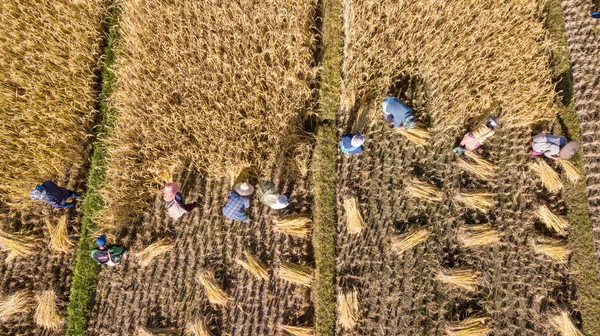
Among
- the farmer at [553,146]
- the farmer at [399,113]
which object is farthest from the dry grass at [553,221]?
the farmer at [399,113]

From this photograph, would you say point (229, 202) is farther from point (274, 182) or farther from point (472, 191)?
point (472, 191)

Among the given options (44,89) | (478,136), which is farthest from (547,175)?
(44,89)

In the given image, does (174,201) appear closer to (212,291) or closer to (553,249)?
(212,291)

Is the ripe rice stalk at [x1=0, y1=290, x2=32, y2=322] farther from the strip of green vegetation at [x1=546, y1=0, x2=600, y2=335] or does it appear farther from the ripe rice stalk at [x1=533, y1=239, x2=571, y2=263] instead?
the strip of green vegetation at [x1=546, y1=0, x2=600, y2=335]

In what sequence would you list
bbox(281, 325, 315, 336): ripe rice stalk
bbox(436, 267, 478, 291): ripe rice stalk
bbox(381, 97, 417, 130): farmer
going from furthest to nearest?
1. bbox(381, 97, 417, 130): farmer
2. bbox(436, 267, 478, 291): ripe rice stalk
3. bbox(281, 325, 315, 336): ripe rice stalk

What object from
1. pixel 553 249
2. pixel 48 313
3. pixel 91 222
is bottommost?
pixel 48 313

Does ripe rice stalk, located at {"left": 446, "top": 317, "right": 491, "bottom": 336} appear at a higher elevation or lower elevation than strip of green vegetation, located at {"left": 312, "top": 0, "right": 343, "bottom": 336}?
lower

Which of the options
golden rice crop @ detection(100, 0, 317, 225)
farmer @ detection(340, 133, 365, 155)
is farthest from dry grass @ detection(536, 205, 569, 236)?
golden rice crop @ detection(100, 0, 317, 225)
